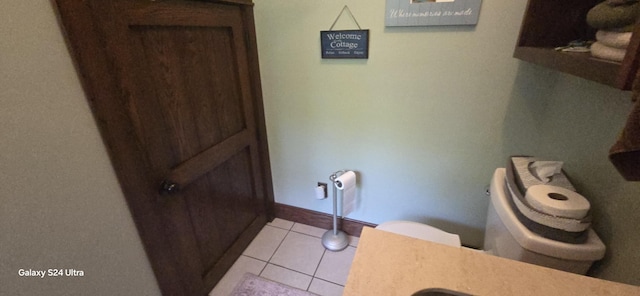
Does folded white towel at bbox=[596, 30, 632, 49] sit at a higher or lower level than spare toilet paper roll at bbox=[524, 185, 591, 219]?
higher

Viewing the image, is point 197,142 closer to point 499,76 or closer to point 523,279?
point 523,279

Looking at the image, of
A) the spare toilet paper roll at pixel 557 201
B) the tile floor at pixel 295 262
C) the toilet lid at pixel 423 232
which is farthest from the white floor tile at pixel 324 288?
the spare toilet paper roll at pixel 557 201

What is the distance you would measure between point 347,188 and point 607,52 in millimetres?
1198

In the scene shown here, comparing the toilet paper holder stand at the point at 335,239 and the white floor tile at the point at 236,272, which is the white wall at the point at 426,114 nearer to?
the toilet paper holder stand at the point at 335,239

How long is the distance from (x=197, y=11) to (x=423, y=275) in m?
1.36

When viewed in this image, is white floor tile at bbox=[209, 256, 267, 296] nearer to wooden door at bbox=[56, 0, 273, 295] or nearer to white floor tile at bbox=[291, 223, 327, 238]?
wooden door at bbox=[56, 0, 273, 295]

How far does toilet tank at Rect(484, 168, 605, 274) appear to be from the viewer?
0.72m

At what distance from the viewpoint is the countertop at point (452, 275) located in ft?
1.94

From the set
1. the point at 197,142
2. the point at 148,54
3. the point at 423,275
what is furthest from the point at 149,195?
the point at 423,275

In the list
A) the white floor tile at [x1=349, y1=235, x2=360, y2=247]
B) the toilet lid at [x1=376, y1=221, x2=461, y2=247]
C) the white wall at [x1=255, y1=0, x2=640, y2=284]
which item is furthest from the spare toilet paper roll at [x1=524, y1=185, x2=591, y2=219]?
the white floor tile at [x1=349, y1=235, x2=360, y2=247]

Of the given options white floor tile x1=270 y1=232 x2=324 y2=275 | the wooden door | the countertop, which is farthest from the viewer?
white floor tile x1=270 y1=232 x2=324 y2=275

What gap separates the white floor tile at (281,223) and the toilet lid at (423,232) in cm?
89

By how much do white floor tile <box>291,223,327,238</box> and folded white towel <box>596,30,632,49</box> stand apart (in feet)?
5.61

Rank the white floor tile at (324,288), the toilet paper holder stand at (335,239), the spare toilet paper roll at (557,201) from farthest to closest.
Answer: the toilet paper holder stand at (335,239), the white floor tile at (324,288), the spare toilet paper roll at (557,201)
